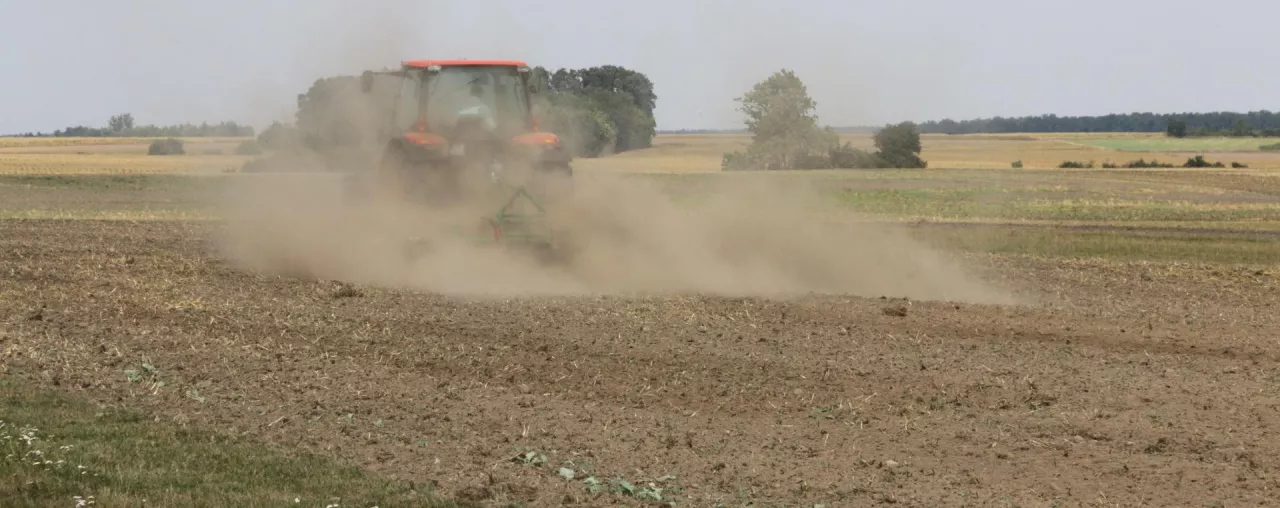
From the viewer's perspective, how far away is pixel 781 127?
158 feet

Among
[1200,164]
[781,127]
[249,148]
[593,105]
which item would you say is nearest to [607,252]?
[249,148]

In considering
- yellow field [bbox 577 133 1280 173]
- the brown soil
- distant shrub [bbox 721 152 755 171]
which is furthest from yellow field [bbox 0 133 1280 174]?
the brown soil

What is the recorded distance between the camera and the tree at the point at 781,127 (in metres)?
27.0

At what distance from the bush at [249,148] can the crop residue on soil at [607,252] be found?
3.25 ft

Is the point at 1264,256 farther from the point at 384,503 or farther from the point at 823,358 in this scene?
the point at 384,503

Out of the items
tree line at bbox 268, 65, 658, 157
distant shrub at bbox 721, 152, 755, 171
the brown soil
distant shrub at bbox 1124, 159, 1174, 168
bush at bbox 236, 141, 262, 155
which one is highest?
tree line at bbox 268, 65, 658, 157

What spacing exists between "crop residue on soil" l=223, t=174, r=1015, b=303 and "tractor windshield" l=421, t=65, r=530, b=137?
1.22 meters

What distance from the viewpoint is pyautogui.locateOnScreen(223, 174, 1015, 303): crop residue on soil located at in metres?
16.2

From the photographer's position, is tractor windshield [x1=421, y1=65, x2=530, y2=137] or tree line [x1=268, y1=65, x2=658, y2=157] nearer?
tractor windshield [x1=421, y1=65, x2=530, y2=137]

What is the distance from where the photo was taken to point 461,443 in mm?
8188

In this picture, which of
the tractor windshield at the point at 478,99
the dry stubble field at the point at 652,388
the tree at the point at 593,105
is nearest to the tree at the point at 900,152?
the tree at the point at 593,105

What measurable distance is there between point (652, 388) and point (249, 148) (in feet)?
48.8

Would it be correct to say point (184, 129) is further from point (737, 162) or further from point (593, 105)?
point (737, 162)

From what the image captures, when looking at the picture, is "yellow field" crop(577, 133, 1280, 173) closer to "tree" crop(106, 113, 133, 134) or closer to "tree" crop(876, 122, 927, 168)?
"tree" crop(876, 122, 927, 168)
